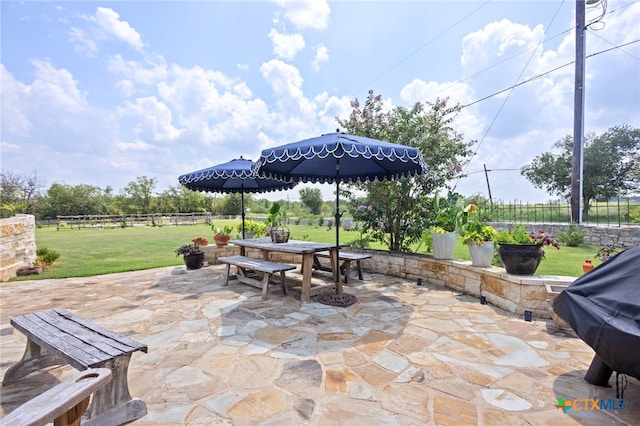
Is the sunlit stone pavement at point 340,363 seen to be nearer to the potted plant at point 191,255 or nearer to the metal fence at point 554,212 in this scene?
the potted plant at point 191,255

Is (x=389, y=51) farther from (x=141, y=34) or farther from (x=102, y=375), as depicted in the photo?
(x=102, y=375)

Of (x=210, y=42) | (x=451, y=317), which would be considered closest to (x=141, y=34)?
(x=210, y=42)

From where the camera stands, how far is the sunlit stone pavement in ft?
5.91

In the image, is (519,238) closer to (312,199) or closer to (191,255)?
(191,255)

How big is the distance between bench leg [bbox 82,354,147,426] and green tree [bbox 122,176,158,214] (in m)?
39.4

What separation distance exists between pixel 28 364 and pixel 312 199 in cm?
2728

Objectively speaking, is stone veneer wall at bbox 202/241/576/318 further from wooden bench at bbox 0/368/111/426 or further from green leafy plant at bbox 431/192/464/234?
wooden bench at bbox 0/368/111/426

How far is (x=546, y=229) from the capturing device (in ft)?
32.5

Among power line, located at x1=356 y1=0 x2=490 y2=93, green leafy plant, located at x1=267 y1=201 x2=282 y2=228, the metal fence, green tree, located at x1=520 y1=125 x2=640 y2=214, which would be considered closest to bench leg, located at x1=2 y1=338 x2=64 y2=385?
green leafy plant, located at x1=267 y1=201 x2=282 y2=228

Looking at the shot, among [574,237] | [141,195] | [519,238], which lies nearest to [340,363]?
[519,238]

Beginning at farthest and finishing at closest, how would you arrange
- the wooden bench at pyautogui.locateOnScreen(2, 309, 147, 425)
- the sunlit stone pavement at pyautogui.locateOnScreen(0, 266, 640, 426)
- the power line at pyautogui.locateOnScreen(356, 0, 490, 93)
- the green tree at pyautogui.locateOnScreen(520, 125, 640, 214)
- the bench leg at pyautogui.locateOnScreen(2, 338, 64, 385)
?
the green tree at pyautogui.locateOnScreen(520, 125, 640, 214)
the power line at pyautogui.locateOnScreen(356, 0, 490, 93)
the bench leg at pyautogui.locateOnScreen(2, 338, 64, 385)
the sunlit stone pavement at pyautogui.locateOnScreen(0, 266, 640, 426)
the wooden bench at pyautogui.locateOnScreen(2, 309, 147, 425)

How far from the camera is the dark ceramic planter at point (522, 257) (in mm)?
3465

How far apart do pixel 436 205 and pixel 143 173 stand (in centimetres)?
3858

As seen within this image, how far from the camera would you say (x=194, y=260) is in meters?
6.21
